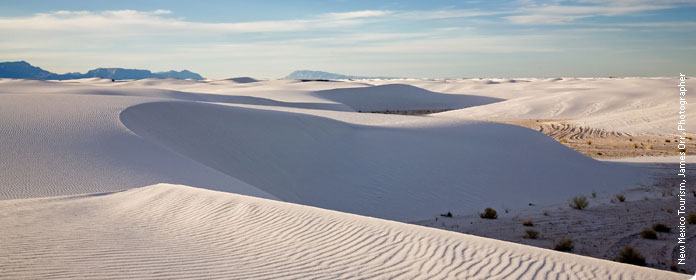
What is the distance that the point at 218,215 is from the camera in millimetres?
8109

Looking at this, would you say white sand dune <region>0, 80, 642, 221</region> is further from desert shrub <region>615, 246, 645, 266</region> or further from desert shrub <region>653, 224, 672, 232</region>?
desert shrub <region>615, 246, 645, 266</region>

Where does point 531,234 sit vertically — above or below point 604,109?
below

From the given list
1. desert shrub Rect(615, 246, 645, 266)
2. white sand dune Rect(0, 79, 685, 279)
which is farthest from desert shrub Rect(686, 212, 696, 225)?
white sand dune Rect(0, 79, 685, 279)

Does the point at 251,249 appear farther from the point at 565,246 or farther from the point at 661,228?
the point at 661,228

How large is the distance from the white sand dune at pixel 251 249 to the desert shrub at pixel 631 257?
204 centimetres

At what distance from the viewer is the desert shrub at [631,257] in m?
7.69

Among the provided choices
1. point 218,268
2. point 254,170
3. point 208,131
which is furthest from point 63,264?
point 208,131

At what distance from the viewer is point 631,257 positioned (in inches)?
304

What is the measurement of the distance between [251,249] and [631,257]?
17.7ft

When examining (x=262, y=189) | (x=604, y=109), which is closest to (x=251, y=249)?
(x=262, y=189)

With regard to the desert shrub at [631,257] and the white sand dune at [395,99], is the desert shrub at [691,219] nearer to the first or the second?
the desert shrub at [631,257]

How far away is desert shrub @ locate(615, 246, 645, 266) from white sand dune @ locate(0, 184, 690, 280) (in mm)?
2043

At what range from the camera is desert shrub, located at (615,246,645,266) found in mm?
7691

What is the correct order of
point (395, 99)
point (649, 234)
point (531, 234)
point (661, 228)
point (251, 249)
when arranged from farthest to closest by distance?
point (395, 99), point (661, 228), point (531, 234), point (649, 234), point (251, 249)
